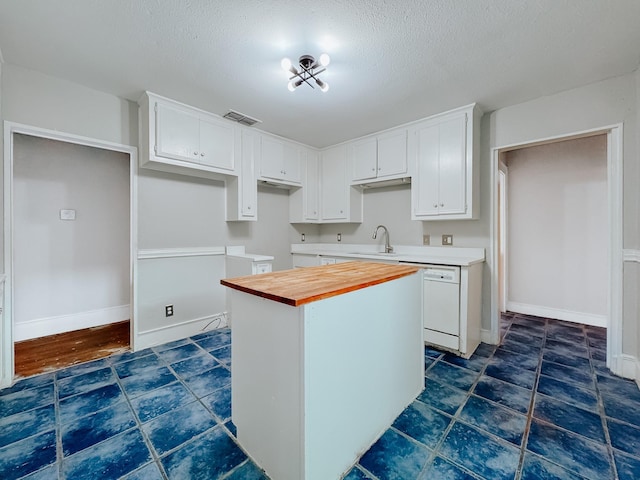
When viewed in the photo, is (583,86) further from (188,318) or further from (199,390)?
(188,318)

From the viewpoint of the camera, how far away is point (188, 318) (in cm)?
309

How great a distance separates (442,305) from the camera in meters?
2.64

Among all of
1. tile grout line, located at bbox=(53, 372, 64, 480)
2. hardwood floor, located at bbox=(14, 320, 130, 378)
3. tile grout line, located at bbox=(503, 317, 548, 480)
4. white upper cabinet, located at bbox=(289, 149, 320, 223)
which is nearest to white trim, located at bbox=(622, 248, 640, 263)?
tile grout line, located at bbox=(503, 317, 548, 480)

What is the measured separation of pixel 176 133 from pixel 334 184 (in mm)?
2081

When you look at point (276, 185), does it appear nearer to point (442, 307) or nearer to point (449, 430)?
point (442, 307)

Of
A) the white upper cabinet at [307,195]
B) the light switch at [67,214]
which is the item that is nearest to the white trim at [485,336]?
the white upper cabinet at [307,195]

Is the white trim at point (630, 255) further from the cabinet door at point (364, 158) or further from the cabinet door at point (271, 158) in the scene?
the cabinet door at point (271, 158)

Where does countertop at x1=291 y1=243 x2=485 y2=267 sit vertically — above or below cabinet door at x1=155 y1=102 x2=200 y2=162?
below

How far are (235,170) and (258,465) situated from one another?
8.86 ft

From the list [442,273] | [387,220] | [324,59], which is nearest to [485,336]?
[442,273]

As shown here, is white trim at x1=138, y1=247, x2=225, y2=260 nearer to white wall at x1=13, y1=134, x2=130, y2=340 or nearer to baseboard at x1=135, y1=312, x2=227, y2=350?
baseboard at x1=135, y1=312, x2=227, y2=350

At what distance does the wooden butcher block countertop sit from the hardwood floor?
2226 millimetres

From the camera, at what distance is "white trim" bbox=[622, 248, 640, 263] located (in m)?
2.16

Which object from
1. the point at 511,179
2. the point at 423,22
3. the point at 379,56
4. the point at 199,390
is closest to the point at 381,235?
the point at 511,179
